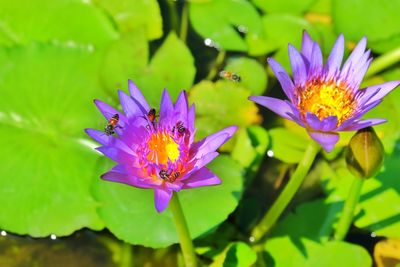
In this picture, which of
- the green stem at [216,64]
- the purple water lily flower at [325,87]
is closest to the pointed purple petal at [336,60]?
the purple water lily flower at [325,87]

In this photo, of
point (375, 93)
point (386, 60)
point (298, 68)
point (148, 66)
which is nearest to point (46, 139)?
point (148, 66)

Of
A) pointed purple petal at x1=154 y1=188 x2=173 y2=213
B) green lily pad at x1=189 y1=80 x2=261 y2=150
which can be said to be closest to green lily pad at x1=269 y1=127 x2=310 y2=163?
green lily pad at x1=189 y1=80 x2=261 y2=150

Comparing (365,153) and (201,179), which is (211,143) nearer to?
(201,179)

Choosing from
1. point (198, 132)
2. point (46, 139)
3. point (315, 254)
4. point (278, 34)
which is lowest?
point (46, 139)

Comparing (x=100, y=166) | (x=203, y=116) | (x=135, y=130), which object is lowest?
(x=100, y=166)

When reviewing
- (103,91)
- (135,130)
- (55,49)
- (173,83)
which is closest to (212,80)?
(173,83)

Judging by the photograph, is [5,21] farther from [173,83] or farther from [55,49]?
[173,83]
